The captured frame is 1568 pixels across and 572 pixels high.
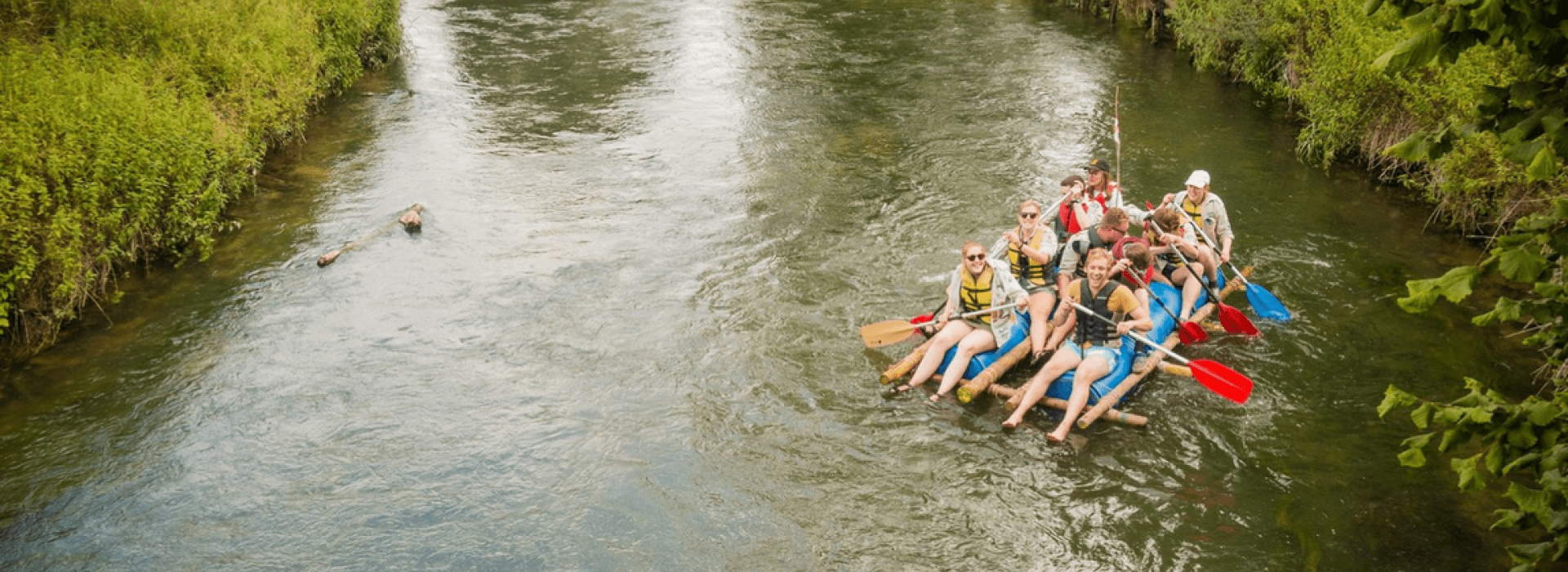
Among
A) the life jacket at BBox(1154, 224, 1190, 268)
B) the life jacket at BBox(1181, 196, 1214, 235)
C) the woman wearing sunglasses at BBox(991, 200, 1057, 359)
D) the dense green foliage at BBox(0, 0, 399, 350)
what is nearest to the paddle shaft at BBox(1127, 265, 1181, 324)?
the woman wearing sunglasses at BBox(991, 200, 1057, 359)

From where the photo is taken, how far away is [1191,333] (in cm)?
830

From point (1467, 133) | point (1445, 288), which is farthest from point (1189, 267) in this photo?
point (1445, 288)

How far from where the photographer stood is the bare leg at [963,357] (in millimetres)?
7699

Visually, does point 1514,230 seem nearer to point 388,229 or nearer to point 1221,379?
point 1221,379

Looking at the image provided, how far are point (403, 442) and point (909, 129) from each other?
9.27 m

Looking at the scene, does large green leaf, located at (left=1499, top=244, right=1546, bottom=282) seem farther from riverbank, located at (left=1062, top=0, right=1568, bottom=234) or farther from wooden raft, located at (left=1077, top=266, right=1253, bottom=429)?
riverbank, located at (left=1062, top=0, right=1568, bottom=234)

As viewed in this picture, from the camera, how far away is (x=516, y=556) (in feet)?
21.4

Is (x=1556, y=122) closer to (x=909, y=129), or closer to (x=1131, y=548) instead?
(x=1131, y=548)

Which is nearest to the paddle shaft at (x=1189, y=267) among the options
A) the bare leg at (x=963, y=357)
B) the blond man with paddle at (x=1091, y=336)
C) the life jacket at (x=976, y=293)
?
the blond man with paddle at (x=1091, y=336)

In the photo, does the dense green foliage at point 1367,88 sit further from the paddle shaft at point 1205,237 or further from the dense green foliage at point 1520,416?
the dense green foliage at point 1520,416

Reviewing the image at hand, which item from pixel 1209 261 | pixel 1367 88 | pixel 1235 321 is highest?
pixel 1367 88

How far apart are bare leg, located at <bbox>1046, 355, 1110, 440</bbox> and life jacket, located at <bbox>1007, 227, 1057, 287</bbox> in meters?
1.17

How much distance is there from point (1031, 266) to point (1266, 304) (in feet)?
7.24

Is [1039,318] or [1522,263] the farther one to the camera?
[1039,318]
